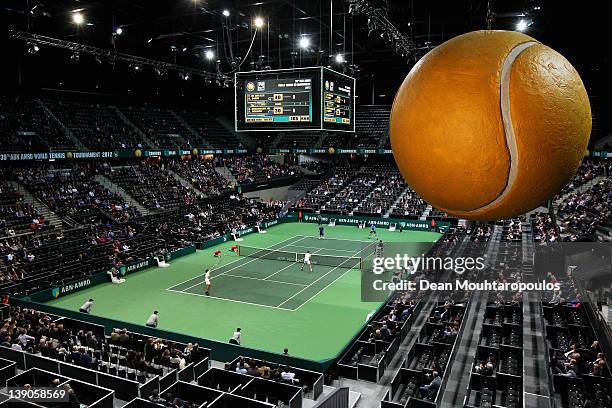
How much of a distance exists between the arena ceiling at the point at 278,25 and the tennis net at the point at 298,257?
10.2m

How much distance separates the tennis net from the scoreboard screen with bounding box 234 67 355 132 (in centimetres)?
1283

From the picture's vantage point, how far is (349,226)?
37906 millimetres

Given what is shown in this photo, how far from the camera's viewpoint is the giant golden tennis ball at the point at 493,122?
1487 millimetres

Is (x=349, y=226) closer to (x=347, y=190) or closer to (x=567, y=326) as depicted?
(x=347, y=190)

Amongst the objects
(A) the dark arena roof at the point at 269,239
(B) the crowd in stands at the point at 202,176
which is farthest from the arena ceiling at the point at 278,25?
(B) the crowd in stands at the point at 202,176

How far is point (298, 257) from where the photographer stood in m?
26.6

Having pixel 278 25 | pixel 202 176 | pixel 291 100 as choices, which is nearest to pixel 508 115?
pixel 291 100

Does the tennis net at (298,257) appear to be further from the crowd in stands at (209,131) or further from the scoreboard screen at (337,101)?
the crowd in stands at (209,131)

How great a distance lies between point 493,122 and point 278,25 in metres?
24.8

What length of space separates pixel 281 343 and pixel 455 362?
5284mm

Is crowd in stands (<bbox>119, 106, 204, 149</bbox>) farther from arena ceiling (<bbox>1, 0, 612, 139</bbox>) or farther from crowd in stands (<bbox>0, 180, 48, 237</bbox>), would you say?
crowd in stands (<bbox>0, 180, 48, 237</bbox>)

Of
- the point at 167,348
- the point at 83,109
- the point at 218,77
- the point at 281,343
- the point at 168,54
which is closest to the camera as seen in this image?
the point at 167,348

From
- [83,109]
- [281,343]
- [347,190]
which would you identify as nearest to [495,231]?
[347,190]

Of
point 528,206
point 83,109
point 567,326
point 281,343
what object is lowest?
point 281,343
